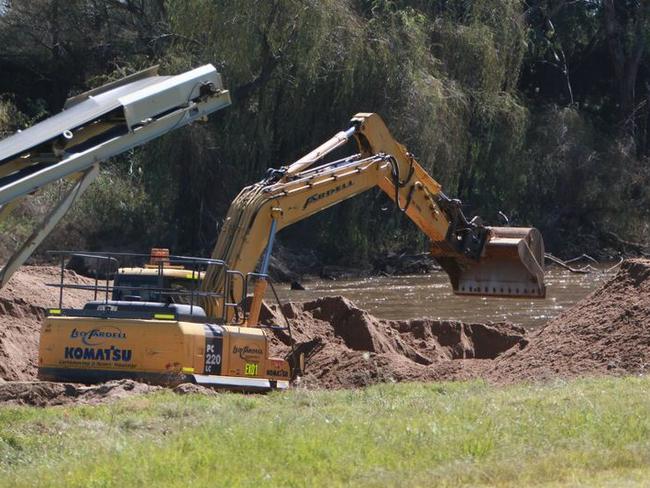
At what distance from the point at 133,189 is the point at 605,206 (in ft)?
53.7

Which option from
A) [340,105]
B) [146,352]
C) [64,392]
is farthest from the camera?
[340,105]

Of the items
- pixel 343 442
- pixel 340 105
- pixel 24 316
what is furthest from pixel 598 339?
pixel 340 105

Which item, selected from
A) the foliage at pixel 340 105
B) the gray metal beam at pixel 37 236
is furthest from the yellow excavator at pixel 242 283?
the foliage at pixel 340 105

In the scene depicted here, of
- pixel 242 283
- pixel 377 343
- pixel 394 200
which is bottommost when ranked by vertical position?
pixel 377 343

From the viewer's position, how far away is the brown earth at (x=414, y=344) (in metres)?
16.3

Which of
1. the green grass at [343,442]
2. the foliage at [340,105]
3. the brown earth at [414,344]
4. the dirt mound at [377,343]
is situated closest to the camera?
the green grass at [343,442]

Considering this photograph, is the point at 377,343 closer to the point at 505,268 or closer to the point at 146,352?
the point at 505,268

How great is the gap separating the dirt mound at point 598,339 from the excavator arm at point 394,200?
2.42 meters

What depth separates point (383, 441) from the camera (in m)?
10.9

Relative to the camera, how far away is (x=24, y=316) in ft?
73.0

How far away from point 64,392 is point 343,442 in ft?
16.9

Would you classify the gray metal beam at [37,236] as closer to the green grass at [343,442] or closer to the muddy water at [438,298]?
the green grass at [343,442]

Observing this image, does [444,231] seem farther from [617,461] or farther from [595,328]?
[617,461]

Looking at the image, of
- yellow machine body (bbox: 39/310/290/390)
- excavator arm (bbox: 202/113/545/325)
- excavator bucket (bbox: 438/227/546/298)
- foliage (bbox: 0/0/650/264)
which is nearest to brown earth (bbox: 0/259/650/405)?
yellow machine body (bbox: 39/310/290/390)
